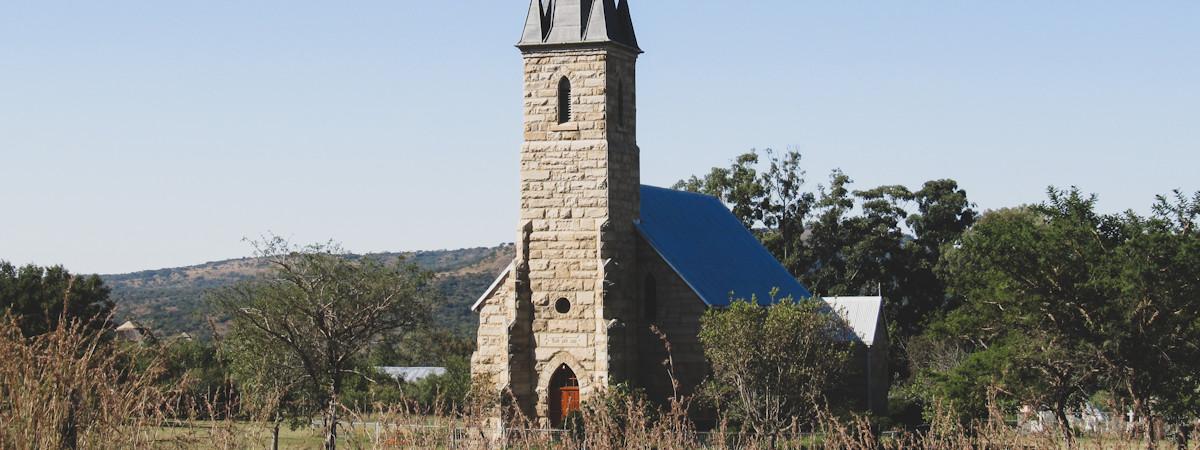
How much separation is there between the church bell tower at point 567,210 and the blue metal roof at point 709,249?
1935 millimetres

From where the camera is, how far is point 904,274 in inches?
2621

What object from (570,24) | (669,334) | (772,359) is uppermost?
(570,24)

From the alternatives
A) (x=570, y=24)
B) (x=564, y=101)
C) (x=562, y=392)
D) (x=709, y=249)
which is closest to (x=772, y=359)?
(x=562, y=392)

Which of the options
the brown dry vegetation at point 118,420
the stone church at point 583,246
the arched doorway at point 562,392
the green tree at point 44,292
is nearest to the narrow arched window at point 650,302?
the stone church at point 583,246

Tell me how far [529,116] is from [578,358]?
5.91m

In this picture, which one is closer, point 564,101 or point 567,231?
point 567,231

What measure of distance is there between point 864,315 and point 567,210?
47.0 ft

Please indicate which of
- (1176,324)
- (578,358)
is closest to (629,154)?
(578,358)

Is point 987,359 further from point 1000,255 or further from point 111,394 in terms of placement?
point 111,394

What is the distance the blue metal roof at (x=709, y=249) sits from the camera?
119 ft

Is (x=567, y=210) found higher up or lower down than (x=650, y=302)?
higher up

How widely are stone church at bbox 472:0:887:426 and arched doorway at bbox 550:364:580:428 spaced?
0.08 ft

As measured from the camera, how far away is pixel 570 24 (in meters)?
34.7

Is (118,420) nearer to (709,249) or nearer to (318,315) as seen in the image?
(318,315)
